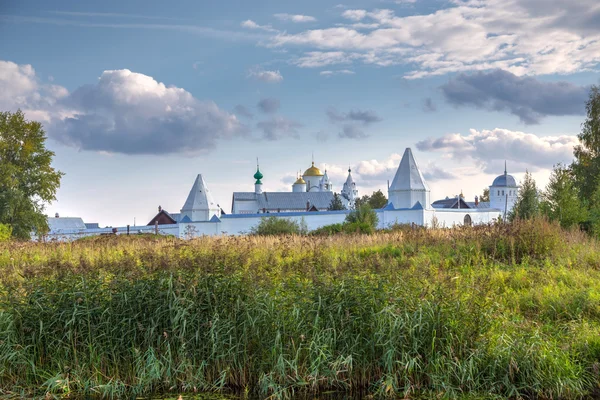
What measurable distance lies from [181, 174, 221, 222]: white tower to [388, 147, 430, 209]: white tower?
14349 millimetres

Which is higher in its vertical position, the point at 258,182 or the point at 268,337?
the point at 258,182

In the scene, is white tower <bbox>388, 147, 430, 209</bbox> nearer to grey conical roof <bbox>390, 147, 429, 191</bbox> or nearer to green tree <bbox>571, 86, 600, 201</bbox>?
grey conical roof <bbox>390, 147, 429, 191</bbox>

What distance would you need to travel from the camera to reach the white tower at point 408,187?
134ft

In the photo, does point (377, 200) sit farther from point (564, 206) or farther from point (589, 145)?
point (564, 206)

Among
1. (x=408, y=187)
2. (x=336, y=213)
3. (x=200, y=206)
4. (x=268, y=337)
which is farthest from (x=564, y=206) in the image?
(x=200, y=206)

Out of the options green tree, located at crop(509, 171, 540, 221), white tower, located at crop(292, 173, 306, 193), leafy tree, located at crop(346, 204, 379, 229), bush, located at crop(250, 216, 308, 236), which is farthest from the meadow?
white tower, located at crop(292, 173, 306, 193)

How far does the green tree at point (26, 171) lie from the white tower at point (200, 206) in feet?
51.3

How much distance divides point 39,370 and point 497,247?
8.24m

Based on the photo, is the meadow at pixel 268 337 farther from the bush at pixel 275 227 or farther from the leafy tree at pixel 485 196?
the leafy tree at pixel 485 196

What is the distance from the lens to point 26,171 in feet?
102

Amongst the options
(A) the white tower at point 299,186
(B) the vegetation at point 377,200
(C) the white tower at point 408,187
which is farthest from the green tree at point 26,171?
(A) the white tower at point 299,186

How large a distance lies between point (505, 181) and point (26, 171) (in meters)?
48.5

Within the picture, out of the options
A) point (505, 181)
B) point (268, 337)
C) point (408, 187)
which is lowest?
point (268, 337)

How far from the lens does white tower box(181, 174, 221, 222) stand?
46.8m
